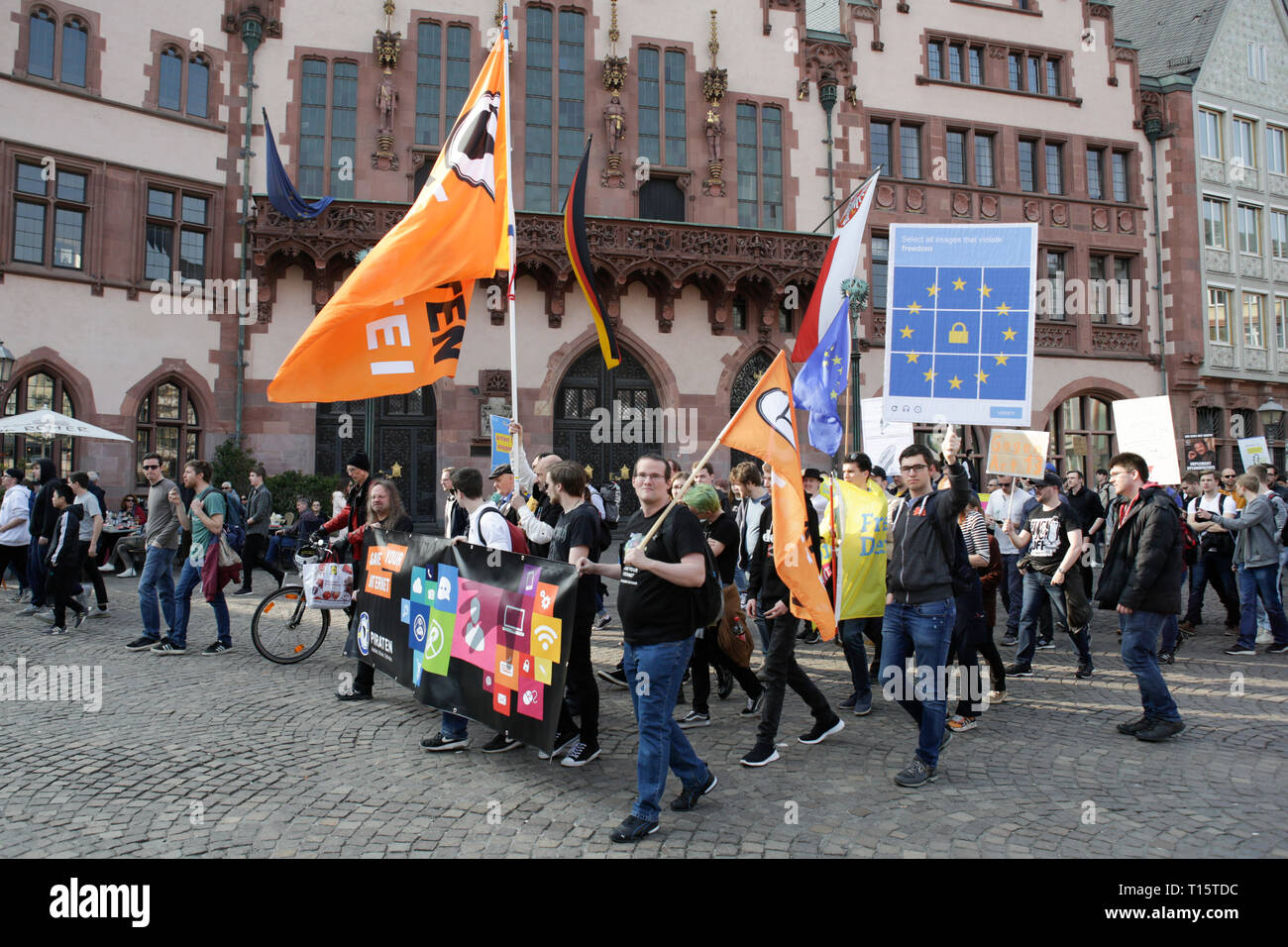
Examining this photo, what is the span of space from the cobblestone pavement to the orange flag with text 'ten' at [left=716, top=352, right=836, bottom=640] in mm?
1073

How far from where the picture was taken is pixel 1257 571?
9383mm

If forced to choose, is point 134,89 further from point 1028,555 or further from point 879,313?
point 1028,555

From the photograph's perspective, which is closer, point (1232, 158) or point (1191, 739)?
point (1191, 739)

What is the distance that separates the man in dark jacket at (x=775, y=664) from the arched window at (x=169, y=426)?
56.3ft

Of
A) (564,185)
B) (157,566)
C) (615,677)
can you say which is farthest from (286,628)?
(564,185)

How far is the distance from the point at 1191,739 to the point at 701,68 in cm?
2098

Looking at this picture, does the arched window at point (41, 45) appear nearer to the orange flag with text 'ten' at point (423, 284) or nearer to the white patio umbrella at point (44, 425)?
the white patio umbrella at point (44, 425)

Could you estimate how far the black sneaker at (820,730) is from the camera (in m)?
5.95

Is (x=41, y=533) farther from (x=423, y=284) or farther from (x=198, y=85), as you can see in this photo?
(x=198, y=85)

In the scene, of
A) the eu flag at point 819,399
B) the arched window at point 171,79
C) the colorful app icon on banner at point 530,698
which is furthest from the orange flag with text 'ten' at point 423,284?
the arched window at point 171,79

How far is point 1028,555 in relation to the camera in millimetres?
8562

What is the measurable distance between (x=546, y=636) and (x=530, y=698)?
0.41m

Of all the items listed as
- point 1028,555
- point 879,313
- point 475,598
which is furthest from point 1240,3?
point 475,598

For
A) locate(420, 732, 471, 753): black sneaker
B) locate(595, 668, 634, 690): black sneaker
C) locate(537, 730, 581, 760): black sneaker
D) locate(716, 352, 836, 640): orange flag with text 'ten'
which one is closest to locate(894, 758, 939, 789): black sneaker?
locate(716, 352, 836, 640): orange flag with text 'ten'
